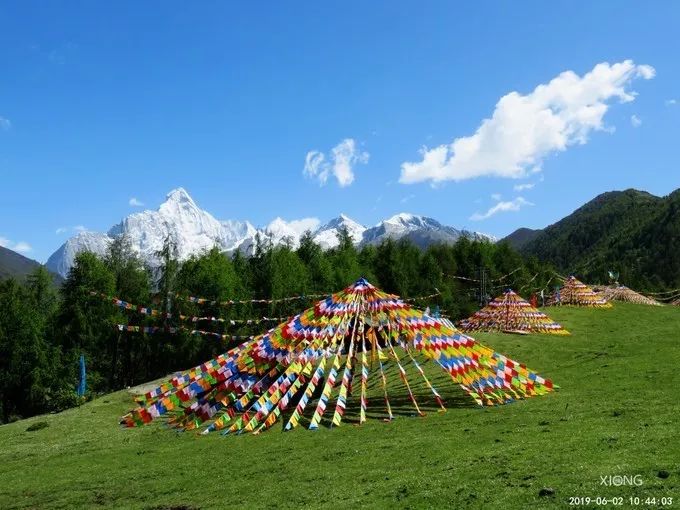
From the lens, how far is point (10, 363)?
50719mm

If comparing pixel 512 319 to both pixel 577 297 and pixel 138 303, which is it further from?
pixel 138 303

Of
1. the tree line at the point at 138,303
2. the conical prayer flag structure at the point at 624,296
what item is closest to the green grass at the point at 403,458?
the tree line at the point at 138,303

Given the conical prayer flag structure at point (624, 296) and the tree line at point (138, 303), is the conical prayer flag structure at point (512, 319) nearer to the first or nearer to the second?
the tree line at point (138, 303)

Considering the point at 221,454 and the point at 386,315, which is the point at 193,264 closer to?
the point at 386,315

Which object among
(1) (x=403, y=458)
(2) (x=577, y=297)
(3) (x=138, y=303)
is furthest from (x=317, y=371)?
(2) (x=577, y=297)

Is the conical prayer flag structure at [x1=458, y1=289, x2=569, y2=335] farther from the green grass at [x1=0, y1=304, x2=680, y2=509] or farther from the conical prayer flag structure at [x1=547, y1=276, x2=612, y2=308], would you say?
the conical prayer flag structure at [x1=547, y1=276, x2=612, y2=308]

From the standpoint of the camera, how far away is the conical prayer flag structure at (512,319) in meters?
40.6

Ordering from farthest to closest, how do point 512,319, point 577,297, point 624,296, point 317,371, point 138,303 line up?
1. point 624,296
2. point 577,297
3. point 138,303
4. point 512,319
5. point 317,371

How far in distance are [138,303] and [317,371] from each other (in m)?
41.6

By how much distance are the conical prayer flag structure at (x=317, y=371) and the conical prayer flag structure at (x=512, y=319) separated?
21.7 meters

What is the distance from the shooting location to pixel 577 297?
64.4 meters

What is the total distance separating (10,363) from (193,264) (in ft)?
63.3

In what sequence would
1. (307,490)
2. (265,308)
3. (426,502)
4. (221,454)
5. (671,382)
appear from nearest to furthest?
(426,502) → (307,490) → (221,454) → (671,382) → (265,308)

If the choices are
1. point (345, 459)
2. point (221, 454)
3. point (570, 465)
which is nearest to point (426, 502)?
point (570, 465)
